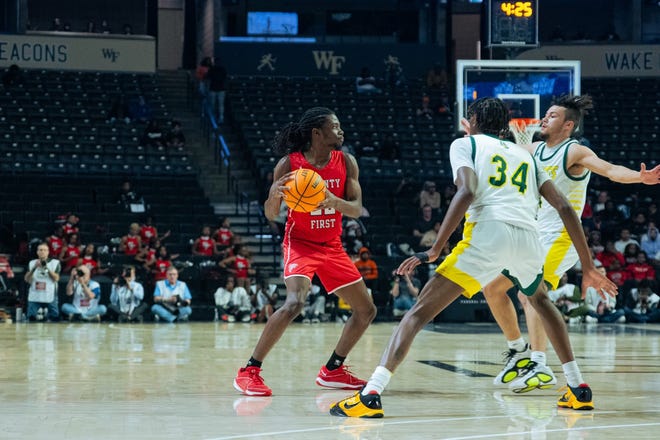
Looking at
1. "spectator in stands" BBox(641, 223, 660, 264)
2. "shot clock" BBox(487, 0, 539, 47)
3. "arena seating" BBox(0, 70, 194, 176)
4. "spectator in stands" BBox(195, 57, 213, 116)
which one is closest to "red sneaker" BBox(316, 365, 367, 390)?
"shot clock" BBox(487, 0, 539, 47)

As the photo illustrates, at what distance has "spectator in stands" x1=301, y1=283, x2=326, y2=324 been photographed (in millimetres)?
17281

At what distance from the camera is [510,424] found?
566cm

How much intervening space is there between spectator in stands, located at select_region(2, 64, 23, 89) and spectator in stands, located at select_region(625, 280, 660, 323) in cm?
1425

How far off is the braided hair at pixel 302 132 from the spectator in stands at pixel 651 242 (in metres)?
13.7

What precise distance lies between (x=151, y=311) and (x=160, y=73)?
12.7m

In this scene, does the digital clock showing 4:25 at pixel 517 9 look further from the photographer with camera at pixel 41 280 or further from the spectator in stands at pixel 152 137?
the spectator in stands at pixel 152 137

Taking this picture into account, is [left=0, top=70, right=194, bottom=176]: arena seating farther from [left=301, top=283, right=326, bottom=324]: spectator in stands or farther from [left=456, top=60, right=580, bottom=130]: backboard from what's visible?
[left=456, top=60, right=580, bottom=130]: backboard

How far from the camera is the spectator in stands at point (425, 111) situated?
82.5 ft

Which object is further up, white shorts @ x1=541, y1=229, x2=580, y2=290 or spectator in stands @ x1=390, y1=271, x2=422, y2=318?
white shorts @ x1=541, y1=229, x2=580, y2=290

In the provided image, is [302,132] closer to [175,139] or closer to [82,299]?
[82,299]

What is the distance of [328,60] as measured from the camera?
96.1ft

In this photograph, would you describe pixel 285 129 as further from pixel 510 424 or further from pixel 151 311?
pixel 151 311

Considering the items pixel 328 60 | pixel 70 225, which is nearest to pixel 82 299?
pixel 70 225

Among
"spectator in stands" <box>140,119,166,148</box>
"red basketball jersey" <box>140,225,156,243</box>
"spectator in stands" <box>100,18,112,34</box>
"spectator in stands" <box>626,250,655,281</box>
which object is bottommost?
"spectator in stands" <box>626,250,655,281</box>
